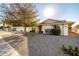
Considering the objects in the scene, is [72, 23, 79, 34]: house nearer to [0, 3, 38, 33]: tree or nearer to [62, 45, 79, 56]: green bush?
[62, 45, 79, 56]: green bush

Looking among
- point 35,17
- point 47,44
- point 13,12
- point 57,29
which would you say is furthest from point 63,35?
point 13,12

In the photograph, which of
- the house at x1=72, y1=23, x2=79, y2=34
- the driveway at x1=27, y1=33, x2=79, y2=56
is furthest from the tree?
the house at x1=72, y1=23, x2=79, y2=34

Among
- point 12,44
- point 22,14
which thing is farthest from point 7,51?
point 22,14

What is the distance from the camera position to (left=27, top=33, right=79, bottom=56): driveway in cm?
233

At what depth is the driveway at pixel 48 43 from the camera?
2.33m

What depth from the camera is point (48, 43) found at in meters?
2.35

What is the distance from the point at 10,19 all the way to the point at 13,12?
12cm

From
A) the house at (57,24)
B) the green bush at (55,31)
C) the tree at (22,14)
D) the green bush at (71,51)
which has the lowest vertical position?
the green bush at (71,51)

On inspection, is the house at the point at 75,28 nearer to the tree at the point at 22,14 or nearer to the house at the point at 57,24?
the house at the point at 57,24

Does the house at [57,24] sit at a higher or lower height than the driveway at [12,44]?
higher

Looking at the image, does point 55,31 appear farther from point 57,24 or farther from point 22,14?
point 22,14

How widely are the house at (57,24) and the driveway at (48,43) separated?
0.31ft

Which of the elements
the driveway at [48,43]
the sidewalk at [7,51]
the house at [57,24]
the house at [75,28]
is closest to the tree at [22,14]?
the house at [57,24]

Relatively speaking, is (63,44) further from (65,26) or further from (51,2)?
(51,2)
